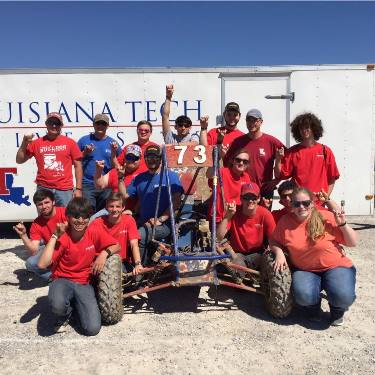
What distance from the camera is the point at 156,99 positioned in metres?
6.65

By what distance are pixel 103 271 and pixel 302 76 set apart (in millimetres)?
4799

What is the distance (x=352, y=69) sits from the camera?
21.9 feet

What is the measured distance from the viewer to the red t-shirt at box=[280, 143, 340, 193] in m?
4.71

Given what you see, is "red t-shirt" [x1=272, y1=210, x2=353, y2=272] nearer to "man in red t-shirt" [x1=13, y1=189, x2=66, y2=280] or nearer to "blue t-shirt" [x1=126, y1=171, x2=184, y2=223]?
"blue t-shirt" [x1=126, y1=171, x2=184, y2=223]

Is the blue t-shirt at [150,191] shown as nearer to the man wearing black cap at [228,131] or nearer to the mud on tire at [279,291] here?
the man wearing black cap at [228,131]

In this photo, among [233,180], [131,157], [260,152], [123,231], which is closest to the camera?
[123,231]

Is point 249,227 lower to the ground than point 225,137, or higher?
lower

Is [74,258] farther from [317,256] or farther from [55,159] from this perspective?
[317,256]

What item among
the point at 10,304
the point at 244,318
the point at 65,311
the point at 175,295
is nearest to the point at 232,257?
the point at 244,318

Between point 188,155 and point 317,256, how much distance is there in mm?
1696

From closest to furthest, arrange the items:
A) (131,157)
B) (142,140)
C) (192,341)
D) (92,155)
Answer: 1. (192,341)
2. (131,157)
3. (142,140)
4. (92,155)

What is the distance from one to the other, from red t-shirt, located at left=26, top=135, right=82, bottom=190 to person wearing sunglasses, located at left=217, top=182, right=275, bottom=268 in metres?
2.39

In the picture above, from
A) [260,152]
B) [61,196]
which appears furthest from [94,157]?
[260,152]

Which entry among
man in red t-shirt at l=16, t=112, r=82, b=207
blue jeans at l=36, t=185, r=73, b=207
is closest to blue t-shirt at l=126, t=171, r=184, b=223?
man in red t-shirt at l=16, t=112, r=82, b=207
